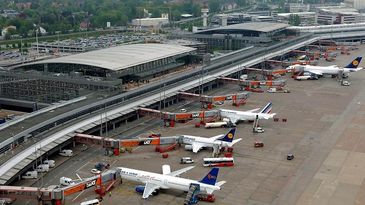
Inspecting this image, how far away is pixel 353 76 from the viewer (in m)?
117

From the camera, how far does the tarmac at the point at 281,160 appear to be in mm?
50312

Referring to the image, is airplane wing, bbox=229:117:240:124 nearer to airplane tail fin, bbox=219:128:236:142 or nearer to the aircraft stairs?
airplane tail fin, bbox=219:128:236:142

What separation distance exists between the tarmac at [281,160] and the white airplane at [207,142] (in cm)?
98

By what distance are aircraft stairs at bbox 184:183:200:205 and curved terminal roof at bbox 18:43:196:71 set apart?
4600 cm

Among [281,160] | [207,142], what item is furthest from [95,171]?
[281,160]

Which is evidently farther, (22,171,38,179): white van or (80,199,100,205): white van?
(22,171,38,179): white van

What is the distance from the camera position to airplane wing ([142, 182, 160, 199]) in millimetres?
49819

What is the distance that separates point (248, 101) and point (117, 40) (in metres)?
92.4

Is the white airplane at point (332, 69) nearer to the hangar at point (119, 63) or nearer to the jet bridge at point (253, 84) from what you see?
the jet bridge at point (253, 84)

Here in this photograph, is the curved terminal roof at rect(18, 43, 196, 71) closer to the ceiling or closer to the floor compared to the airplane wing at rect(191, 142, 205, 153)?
closer to the ceiling

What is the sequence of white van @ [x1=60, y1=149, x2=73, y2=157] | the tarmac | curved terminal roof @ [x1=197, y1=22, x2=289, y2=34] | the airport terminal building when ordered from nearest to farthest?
the tarmac
white van @ [x1=60, y1=149, x2=73, y2=157]
the airport terminal building
curved terminal roof @ [x1=197, y1=22, x2=289, y2=34]

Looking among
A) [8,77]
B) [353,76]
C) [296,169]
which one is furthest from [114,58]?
[353,76]

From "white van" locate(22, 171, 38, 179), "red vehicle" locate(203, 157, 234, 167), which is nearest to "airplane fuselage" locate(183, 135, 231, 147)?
"red vehicle" locate(203, 157, 234, 167)

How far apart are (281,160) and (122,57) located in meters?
49.2
